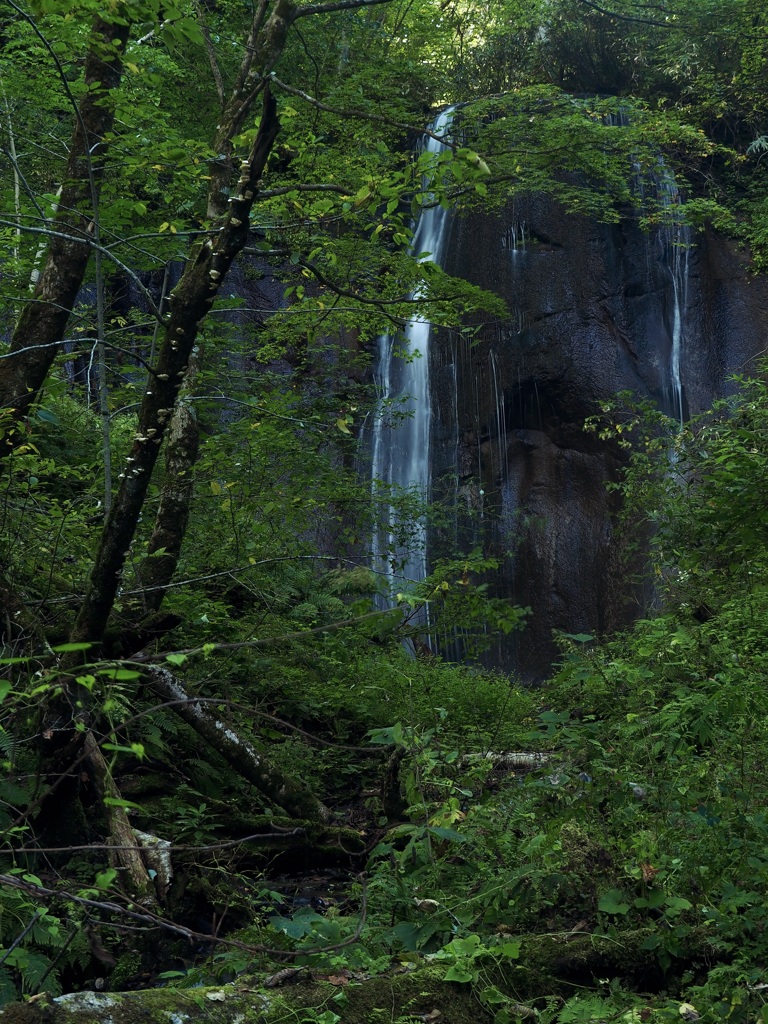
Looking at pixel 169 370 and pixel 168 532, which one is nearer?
pixel 169 370

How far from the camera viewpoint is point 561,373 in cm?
1795

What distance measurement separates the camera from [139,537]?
23.3 ft

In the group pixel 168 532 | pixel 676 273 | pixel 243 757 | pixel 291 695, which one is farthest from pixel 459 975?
pixel 676 273

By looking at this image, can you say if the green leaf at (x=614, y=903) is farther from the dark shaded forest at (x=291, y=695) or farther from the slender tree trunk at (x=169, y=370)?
the slender tree trunk at (x=169, y=370)

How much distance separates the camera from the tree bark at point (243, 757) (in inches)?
212

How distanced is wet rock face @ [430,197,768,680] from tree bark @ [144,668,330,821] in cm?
1128

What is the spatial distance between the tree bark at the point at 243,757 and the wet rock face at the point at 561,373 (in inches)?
444

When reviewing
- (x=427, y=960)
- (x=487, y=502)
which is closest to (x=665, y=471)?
(x=427, y=960)

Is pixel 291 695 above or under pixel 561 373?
under

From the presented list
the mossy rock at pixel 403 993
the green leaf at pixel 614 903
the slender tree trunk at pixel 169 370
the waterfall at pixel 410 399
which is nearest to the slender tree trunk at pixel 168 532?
the slender tree trunk at pixel 169 370

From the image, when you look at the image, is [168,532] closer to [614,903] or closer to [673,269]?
[614,903]

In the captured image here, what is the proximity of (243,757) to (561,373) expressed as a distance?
551 inches

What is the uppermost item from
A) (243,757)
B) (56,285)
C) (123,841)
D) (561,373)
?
(561,373)

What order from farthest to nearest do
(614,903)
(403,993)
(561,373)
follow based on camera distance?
(561,373)
(614,903)
(403,993)
